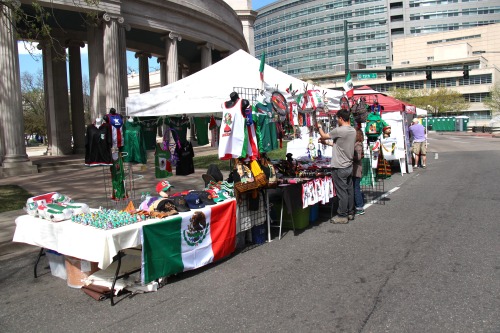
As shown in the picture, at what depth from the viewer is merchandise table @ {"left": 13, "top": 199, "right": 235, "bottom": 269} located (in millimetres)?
4305

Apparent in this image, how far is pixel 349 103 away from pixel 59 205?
683cm

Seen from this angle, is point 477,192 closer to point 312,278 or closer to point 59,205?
point 312,278

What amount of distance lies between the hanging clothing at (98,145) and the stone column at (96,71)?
12.8 metres

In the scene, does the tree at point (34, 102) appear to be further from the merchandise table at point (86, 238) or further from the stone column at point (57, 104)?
the merchandise table at point (86, 238)

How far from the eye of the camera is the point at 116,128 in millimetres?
7695

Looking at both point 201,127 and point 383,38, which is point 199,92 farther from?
point 383,38

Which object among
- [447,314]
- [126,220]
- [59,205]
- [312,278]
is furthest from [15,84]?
[447,314]

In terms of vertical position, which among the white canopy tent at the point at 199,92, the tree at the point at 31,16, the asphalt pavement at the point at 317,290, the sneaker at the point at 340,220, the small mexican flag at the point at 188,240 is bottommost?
the asphalt pavement at the point at 317,290

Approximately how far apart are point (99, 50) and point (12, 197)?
37.6ft

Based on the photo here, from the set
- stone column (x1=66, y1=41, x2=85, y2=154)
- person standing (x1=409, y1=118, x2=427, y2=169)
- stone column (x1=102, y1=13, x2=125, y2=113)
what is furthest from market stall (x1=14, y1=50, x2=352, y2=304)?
stone column (x1=66, y1=41, x2=85, y2=154)

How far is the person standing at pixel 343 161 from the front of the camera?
741cm

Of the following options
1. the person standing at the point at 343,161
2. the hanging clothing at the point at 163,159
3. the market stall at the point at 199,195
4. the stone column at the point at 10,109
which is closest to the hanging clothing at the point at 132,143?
the market stall at the point at 199,195

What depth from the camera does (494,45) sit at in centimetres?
9562

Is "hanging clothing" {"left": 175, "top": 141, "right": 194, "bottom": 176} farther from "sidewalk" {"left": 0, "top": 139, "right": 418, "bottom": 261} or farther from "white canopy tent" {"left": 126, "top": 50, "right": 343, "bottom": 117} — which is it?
"white canopy tent" {"left": 126, "top": 50, "right": 343, "bottom": 117}
